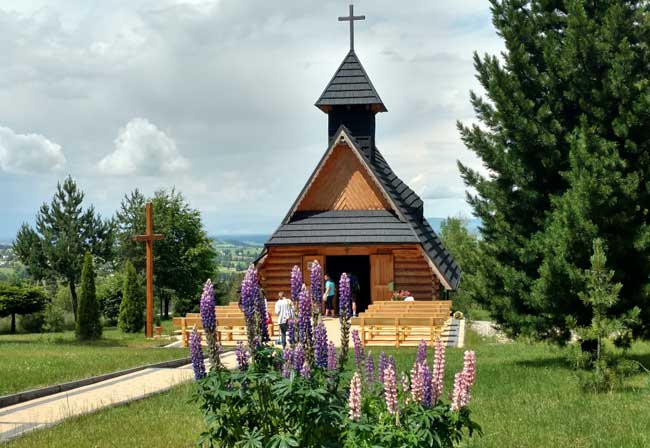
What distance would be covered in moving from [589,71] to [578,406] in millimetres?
7075

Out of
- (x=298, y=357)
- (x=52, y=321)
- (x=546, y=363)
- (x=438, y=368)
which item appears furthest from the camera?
(x=52, y=321)

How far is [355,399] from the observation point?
18.3ft

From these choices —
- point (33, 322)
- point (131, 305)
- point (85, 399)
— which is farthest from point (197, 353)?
point (33, 322)

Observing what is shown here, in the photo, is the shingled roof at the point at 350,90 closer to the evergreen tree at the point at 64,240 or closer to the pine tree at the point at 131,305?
the pine tree at the point at 131,305

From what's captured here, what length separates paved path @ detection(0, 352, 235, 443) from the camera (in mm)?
10266

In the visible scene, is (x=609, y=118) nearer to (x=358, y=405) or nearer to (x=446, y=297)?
(x=358, y=405)

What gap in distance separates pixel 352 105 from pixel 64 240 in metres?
33.5

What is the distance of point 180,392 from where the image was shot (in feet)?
40.6

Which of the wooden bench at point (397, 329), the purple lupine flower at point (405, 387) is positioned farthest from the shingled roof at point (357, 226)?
the purple lupine flower at point (405, 387)

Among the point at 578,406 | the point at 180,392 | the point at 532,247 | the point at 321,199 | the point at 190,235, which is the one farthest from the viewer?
the point at 190,235

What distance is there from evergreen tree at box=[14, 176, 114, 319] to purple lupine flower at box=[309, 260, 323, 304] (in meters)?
54.1

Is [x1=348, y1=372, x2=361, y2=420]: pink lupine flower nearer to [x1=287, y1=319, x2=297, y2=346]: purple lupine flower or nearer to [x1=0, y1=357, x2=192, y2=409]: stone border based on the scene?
[x1=287, y1=319, x2=297, y2=346]: purple lupine flower

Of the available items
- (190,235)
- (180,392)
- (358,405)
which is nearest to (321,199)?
(180,392)

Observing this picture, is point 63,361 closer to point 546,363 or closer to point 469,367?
point 546,363
